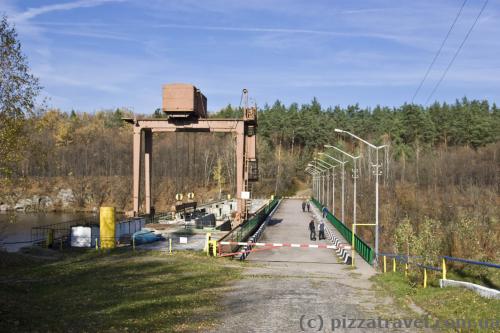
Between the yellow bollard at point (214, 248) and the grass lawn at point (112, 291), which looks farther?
the yellow bollard at point (214, 248)

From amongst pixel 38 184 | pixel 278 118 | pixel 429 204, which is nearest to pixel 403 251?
pixel 429 204

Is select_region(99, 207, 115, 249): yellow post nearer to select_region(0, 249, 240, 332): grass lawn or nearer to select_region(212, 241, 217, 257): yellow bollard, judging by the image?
select_region(0, 249, 240, 332): grass lawn

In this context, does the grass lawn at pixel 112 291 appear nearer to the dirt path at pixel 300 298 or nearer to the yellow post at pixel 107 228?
the dirt path at pixel 300 298

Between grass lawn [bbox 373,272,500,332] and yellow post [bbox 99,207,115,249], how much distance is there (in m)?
16.8

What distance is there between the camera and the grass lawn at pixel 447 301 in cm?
1105

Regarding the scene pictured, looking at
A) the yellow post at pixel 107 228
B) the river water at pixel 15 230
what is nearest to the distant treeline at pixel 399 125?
the river water at pixel 15 230

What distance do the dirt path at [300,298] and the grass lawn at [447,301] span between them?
2.25 feet

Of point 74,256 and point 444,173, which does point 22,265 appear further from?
point 444,173

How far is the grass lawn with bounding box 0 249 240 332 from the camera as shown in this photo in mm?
11195

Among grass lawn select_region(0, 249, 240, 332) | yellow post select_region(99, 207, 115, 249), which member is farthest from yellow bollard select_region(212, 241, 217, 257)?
yellow post select_region(99, 207, 115, 249)

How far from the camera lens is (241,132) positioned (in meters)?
42.7

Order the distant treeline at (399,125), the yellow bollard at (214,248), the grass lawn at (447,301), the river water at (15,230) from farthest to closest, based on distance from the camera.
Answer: the distant treeline at (399,125), the yellow bollard at (214,248), the river water at (15,230), the grass lawn at (447,301)

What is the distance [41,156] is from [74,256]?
595cm

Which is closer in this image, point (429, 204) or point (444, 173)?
point (429, 204)
